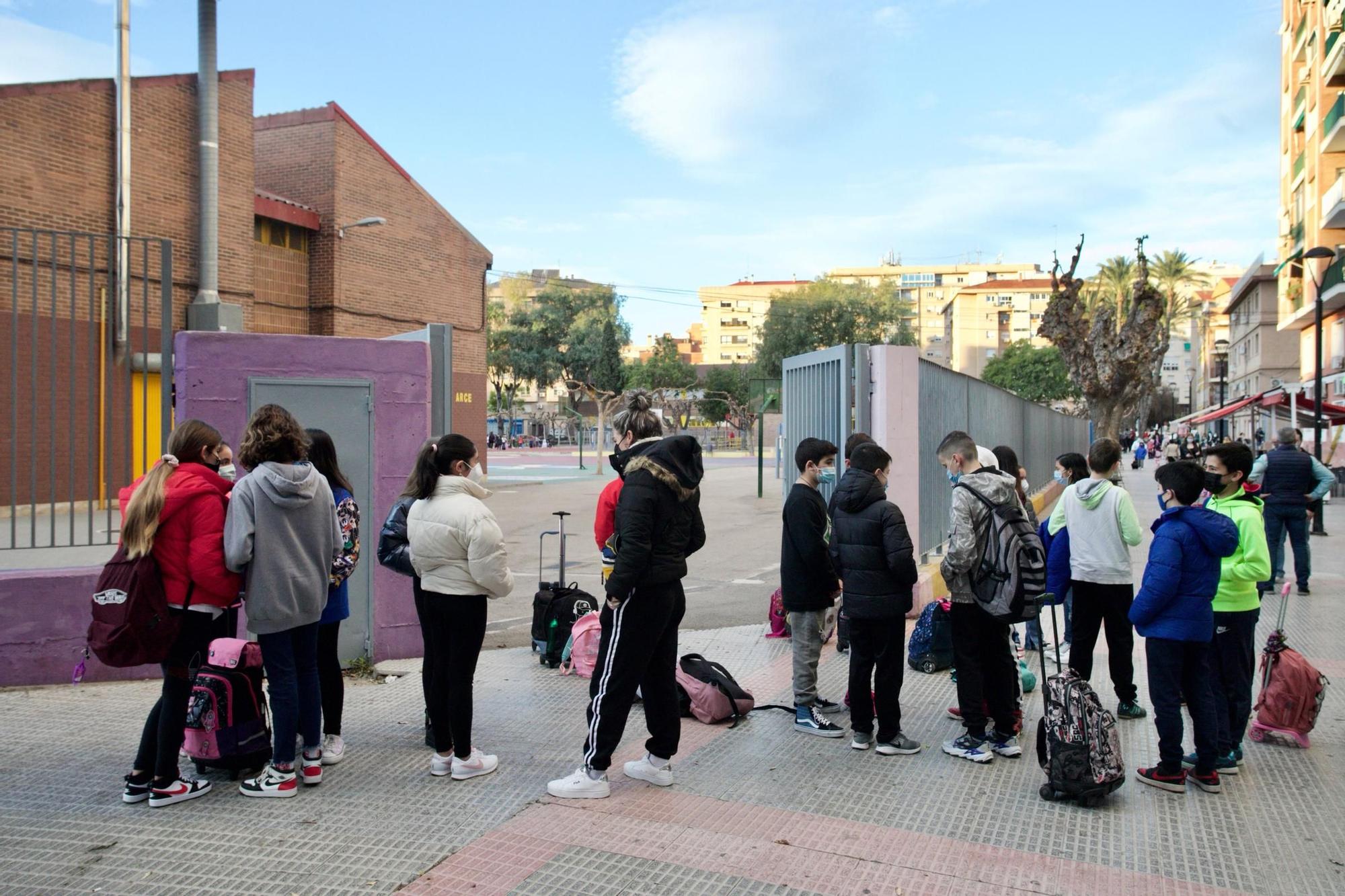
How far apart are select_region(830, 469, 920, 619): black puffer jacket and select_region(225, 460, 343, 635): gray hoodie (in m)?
2.51

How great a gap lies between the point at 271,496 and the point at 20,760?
2.12 m

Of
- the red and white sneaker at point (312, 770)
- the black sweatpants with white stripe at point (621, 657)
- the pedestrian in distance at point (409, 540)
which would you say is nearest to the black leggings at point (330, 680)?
the red and white sneaker at point (312, 770)

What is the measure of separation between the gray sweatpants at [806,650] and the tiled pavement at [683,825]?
228 mm

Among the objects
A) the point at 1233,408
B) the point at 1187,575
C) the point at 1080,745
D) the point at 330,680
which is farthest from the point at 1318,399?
the point at 330,680

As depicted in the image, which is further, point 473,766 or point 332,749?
point 332,749

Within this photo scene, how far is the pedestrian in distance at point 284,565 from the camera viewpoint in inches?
163

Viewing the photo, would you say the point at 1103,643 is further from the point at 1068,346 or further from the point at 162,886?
the point at 1068,346

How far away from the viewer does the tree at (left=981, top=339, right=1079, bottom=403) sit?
73.5 m

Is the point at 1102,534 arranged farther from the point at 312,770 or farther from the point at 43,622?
the point at 43,622

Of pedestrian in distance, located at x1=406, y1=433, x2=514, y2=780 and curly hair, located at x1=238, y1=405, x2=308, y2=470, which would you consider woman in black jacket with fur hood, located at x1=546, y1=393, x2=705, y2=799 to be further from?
curly hair, located at x1=238, y1=405, x2=308, y2=470

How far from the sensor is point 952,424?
34.3 ft

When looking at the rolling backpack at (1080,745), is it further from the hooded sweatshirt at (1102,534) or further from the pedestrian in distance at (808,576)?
the pedestrian in distance at (808,576)

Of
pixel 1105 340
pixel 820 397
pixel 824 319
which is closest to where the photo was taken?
pixel 820 397

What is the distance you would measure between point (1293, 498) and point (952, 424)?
11.2 feet
